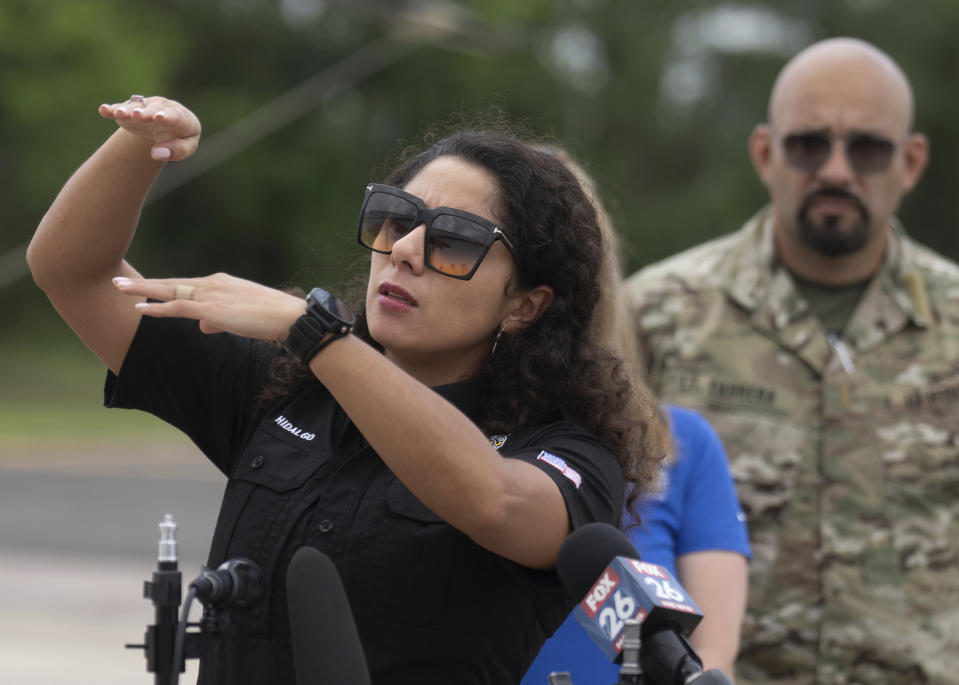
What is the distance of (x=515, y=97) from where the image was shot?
3291 cm

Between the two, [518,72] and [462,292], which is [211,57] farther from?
[462,292]

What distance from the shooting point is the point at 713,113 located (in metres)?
35.3

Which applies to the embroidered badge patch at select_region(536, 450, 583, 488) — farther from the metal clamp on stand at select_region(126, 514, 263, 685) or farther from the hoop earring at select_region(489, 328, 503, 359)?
the metal clamp on stand at select_region(126, 514, 263, 685)

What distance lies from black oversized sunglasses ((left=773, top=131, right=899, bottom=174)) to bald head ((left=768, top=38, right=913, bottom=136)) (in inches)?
2.6

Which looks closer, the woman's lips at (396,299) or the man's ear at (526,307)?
the woman's lips at (396,299)

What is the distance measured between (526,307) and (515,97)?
31.0 metres

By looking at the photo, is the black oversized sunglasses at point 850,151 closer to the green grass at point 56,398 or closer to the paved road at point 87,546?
the paved road at point 87,546

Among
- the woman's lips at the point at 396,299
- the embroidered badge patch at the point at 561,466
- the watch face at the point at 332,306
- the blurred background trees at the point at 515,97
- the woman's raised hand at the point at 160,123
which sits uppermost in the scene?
the blurred background trees at the point at 515,97

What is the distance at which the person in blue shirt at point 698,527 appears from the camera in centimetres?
341

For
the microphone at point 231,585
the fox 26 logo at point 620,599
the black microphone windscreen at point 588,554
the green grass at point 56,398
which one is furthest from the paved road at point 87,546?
the fox 26 logo at point 620,599

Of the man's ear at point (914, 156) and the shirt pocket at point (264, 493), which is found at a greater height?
the man's ear at point (914, 156)

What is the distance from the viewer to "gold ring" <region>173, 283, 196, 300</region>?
1.99 metres

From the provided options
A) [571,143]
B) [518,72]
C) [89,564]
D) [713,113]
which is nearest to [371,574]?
[571,143]

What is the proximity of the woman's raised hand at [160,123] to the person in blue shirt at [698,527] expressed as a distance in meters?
1.29
